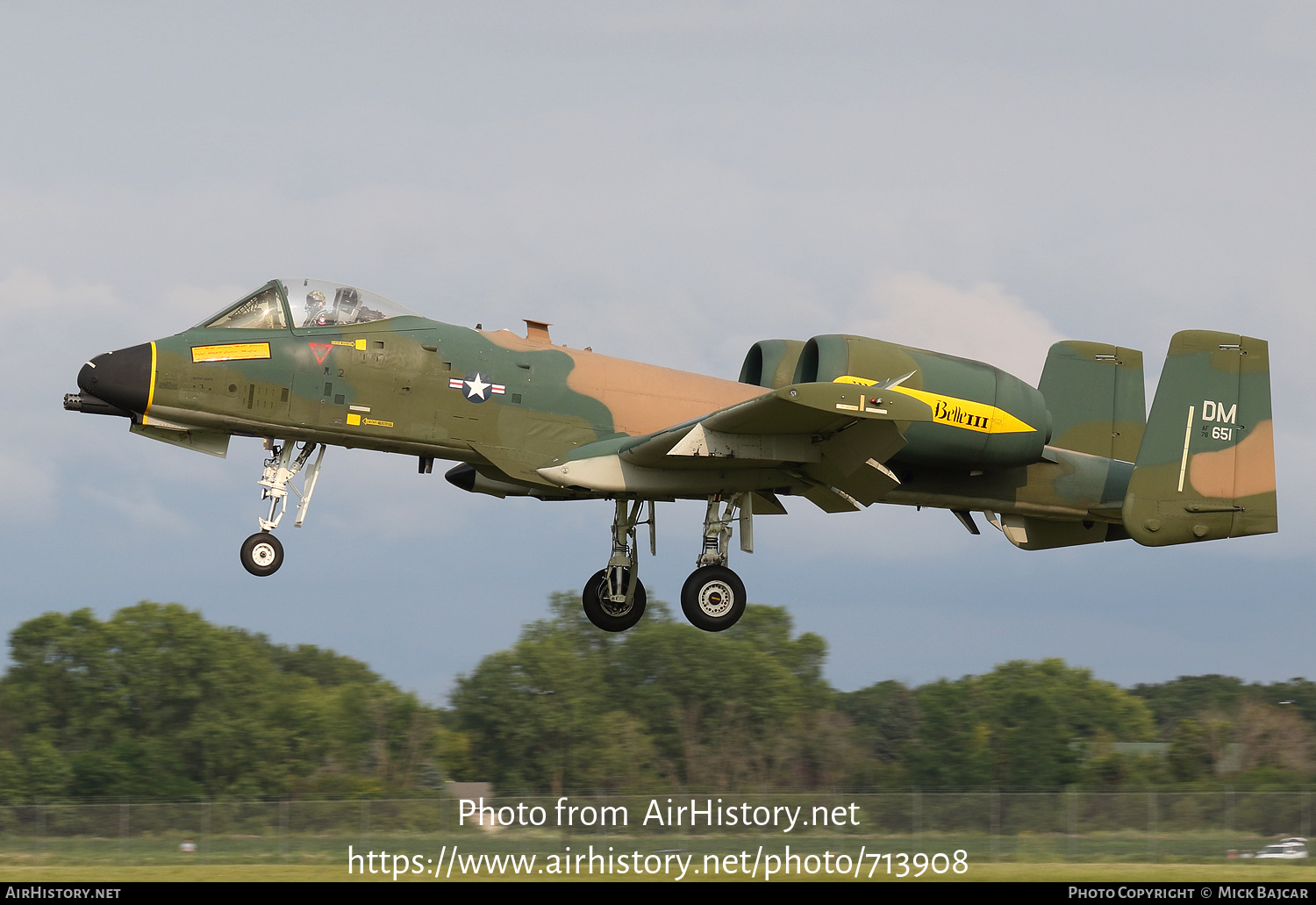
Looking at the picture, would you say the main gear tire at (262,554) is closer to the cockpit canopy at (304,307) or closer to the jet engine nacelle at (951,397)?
the cockpit canopy at (304,307)

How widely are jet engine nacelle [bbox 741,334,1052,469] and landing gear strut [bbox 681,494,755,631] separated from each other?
184 cm

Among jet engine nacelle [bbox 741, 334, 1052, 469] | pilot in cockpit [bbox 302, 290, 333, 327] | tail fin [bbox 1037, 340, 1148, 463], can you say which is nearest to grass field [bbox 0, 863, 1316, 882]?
jet engine nacelle [bbox 741, 334, 1052, 469]

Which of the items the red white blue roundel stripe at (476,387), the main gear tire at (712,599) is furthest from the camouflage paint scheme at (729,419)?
the main gear tire at (712,599)

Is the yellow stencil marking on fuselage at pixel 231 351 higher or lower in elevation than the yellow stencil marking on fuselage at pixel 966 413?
higher

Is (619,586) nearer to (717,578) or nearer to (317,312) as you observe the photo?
(717,578)

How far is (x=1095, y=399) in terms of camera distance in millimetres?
18266

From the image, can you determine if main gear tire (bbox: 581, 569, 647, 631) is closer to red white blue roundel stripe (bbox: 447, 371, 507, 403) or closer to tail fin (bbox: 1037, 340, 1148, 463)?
red white blue roundel stripe (bbox: 447, 371, 507, 403)

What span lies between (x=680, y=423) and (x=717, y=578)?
194 cm

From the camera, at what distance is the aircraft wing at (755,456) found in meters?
15.0

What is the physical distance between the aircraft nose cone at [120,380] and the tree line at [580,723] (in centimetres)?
2234

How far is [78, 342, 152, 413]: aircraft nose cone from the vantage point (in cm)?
1504

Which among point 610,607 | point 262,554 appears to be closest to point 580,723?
point 610,607

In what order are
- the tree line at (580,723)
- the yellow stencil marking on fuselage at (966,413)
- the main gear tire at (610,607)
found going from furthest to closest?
the tree line at (580,723), the main gear tire at (610,607), the yellow stencil marking on fuselage at (966,413)

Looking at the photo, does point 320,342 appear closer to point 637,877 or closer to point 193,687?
point 637,877
